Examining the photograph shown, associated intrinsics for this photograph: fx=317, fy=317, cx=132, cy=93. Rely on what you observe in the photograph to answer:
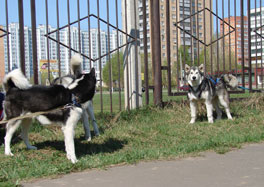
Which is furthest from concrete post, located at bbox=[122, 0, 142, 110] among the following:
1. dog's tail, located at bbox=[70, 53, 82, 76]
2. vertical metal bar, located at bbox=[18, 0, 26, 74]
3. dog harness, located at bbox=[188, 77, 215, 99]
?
dog's tail, located at bbox=[70, 53, 82, 76]

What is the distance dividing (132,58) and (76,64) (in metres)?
3.20

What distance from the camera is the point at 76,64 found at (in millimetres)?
5238

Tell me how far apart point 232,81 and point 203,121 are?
1.47m

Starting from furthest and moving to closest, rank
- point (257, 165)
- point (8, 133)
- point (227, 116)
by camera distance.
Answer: point (227, 116), point (8, 133), point (257, 165)

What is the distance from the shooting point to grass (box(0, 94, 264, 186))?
402 centimetres

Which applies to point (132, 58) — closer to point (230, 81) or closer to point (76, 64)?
point (230, 81)

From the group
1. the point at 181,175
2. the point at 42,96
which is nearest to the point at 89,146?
the point at 42,96

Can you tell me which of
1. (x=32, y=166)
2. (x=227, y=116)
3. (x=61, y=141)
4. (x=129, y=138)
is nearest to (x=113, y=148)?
(x=129, y=138)

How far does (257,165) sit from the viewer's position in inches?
153

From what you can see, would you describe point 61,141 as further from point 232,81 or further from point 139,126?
point 232,81

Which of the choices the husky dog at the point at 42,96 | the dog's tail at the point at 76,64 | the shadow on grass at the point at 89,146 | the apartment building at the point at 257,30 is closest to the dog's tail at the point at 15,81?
the husky dog at the point at 42,96

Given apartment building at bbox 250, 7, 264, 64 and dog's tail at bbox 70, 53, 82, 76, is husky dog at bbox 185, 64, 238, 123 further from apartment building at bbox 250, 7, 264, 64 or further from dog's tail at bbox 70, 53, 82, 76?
apartment building at bbox 250, 7, 264, 64

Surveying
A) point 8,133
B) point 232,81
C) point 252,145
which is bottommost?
point 252,145

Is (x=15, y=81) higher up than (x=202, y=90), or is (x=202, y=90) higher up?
(x=15, y=81)
